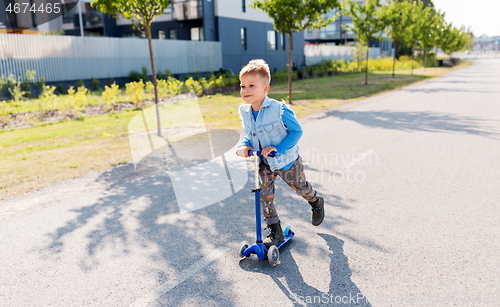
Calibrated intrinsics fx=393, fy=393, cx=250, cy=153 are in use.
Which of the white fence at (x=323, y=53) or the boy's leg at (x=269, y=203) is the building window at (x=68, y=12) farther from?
the boy's leg at (x=269, y=203)

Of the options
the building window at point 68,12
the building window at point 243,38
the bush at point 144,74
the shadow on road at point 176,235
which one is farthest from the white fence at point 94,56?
the shadow on road at point 176,235

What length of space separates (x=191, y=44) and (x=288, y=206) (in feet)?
79.7

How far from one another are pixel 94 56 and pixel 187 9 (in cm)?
875

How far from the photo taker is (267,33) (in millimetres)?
34094

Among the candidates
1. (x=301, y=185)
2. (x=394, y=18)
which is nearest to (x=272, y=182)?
(x=301, y=185)

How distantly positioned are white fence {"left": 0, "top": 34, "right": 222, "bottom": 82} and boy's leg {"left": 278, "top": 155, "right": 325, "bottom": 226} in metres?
18.9

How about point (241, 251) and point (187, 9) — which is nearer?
point (241, 251)

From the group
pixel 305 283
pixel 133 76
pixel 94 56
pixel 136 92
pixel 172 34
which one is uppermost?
pixel 172 34

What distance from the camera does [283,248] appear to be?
3.76 meters

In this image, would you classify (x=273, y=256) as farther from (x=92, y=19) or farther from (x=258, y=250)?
(x=92, y=19)

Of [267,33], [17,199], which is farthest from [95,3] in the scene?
[267,33]

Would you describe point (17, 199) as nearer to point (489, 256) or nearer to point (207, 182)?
point (207, 182)

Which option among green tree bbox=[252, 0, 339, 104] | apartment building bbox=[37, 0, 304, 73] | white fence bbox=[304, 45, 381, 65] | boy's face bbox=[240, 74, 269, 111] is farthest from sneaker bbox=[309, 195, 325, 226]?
white fence bbox=[304, 45, 381, 65]

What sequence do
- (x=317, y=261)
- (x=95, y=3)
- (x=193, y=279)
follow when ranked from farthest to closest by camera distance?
1. (x=95, y=3)
2. (x=317, y=261)
3. (x=193, y=279)
